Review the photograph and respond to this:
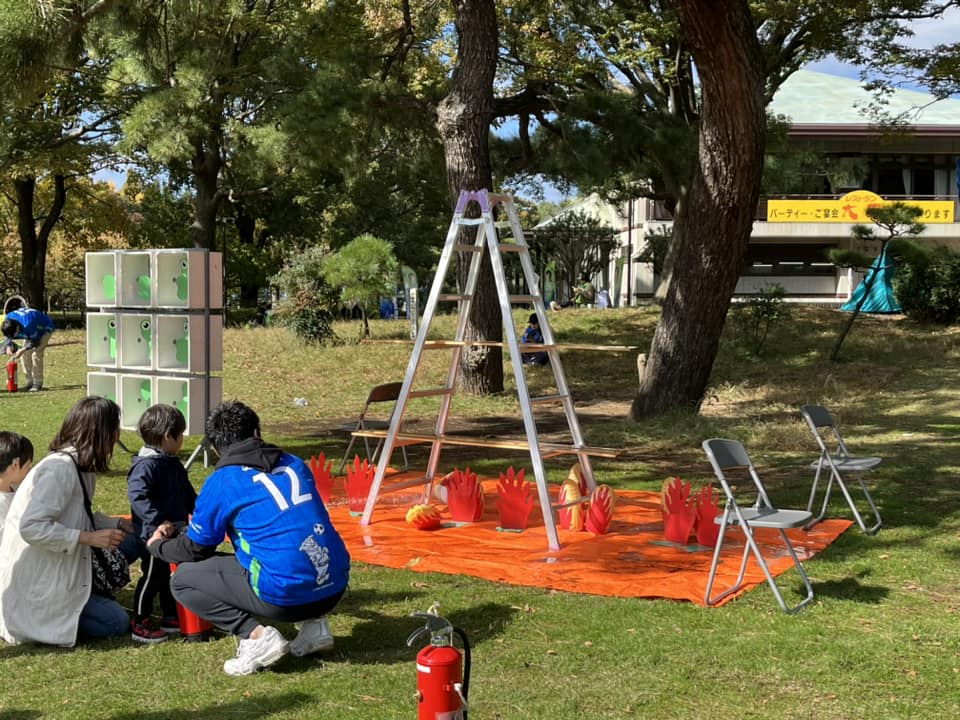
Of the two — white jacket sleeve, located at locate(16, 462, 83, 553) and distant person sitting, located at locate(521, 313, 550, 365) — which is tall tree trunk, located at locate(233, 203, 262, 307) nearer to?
distant person sitting, located at locate(521, 313, 550, 365)

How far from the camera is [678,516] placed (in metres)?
6.86

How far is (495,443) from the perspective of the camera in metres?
6.77

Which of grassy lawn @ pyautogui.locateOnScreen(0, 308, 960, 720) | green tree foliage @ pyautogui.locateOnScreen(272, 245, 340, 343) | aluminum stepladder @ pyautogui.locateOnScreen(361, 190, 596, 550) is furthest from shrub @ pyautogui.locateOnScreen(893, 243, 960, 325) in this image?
aluminum stepladder @ pyautogui.locateOnScreen(361, 190, 596, 550)

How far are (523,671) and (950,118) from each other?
32282 mm

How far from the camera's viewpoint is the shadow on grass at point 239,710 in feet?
12.7

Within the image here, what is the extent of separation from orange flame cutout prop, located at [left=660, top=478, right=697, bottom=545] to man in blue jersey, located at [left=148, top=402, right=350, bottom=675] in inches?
119

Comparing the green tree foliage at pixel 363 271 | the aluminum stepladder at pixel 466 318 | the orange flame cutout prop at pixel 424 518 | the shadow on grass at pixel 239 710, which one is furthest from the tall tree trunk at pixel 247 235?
the shadow on grass at pixel 239 710

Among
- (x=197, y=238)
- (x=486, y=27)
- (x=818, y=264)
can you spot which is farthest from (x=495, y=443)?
(x=818, y=264)

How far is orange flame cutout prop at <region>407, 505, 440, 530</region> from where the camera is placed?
7.20m

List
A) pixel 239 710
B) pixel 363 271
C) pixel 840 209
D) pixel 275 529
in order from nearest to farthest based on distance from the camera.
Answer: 1. pixel 239 710
2. pixel 275 529
3. pixel 363 271
4. pixel 840 209

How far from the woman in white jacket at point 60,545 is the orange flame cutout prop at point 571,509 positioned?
10.9 feet

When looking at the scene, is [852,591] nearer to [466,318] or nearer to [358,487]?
[466,318]

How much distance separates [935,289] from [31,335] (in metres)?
15.6

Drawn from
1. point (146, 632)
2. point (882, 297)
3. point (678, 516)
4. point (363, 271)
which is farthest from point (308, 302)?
point (146, 632)
